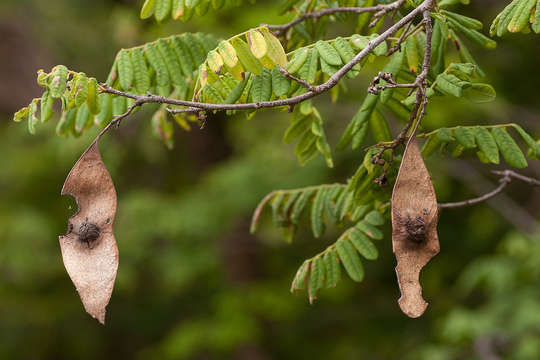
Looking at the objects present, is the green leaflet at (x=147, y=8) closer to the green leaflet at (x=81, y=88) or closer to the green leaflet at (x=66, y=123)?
the green leaflet at (x=66, y=123)

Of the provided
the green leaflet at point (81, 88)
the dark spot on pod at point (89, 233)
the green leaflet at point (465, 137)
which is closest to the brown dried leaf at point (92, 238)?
the dark spot on pod at point (89, 233)

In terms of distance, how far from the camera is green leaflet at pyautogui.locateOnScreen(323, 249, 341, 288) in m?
2.18

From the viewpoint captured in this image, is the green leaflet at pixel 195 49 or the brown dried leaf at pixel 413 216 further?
the green leaflet at pixel 195 49

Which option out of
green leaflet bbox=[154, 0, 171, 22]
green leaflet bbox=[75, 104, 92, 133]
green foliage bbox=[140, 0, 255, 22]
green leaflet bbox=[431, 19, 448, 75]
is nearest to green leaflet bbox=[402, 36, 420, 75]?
green leaflet bbox=[431, 19, 448, 75]

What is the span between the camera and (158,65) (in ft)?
7.71

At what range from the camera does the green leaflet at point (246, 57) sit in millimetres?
1740

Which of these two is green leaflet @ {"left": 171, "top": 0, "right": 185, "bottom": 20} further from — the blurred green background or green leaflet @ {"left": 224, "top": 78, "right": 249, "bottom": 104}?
the blurred green background

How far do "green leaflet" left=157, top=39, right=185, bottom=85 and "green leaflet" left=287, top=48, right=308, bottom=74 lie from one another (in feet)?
2.28

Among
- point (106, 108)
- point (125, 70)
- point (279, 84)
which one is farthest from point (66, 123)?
point (279, 84)

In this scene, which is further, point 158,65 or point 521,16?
point 158,65

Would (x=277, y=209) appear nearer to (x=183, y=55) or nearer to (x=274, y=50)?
(x=183, y=55)

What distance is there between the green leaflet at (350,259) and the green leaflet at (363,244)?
24mm

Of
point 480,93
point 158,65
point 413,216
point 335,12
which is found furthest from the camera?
point 335,12

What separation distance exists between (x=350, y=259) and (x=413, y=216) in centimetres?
67
